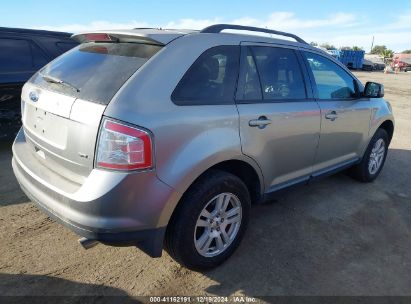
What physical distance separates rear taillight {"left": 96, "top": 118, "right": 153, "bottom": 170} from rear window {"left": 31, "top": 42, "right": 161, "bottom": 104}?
0.66 feet

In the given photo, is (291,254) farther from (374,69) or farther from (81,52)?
(374,69)

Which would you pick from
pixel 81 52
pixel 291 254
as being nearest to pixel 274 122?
pixel 291 254

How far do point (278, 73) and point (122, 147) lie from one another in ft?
5.71

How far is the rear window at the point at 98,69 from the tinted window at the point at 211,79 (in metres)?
0.30

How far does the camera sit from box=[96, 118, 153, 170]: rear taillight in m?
2.14

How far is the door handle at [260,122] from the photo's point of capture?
2.82 metres

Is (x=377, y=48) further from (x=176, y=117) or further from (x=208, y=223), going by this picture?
(x=176, y=117)

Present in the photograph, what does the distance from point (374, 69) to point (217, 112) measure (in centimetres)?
4460

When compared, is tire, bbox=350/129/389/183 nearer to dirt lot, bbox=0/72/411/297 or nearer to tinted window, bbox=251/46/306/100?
dirt lot, bbox=0/72/411/297

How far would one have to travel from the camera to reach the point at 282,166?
10.8ft

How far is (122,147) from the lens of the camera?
215 centimetres

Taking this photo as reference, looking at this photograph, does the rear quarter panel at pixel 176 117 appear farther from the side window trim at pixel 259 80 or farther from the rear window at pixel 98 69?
the side window trim at pixel 259 80

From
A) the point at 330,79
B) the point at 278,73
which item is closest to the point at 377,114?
the point at 330,79

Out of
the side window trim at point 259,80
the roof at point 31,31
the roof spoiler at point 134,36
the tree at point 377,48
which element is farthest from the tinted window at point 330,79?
the tree at point 377,48
